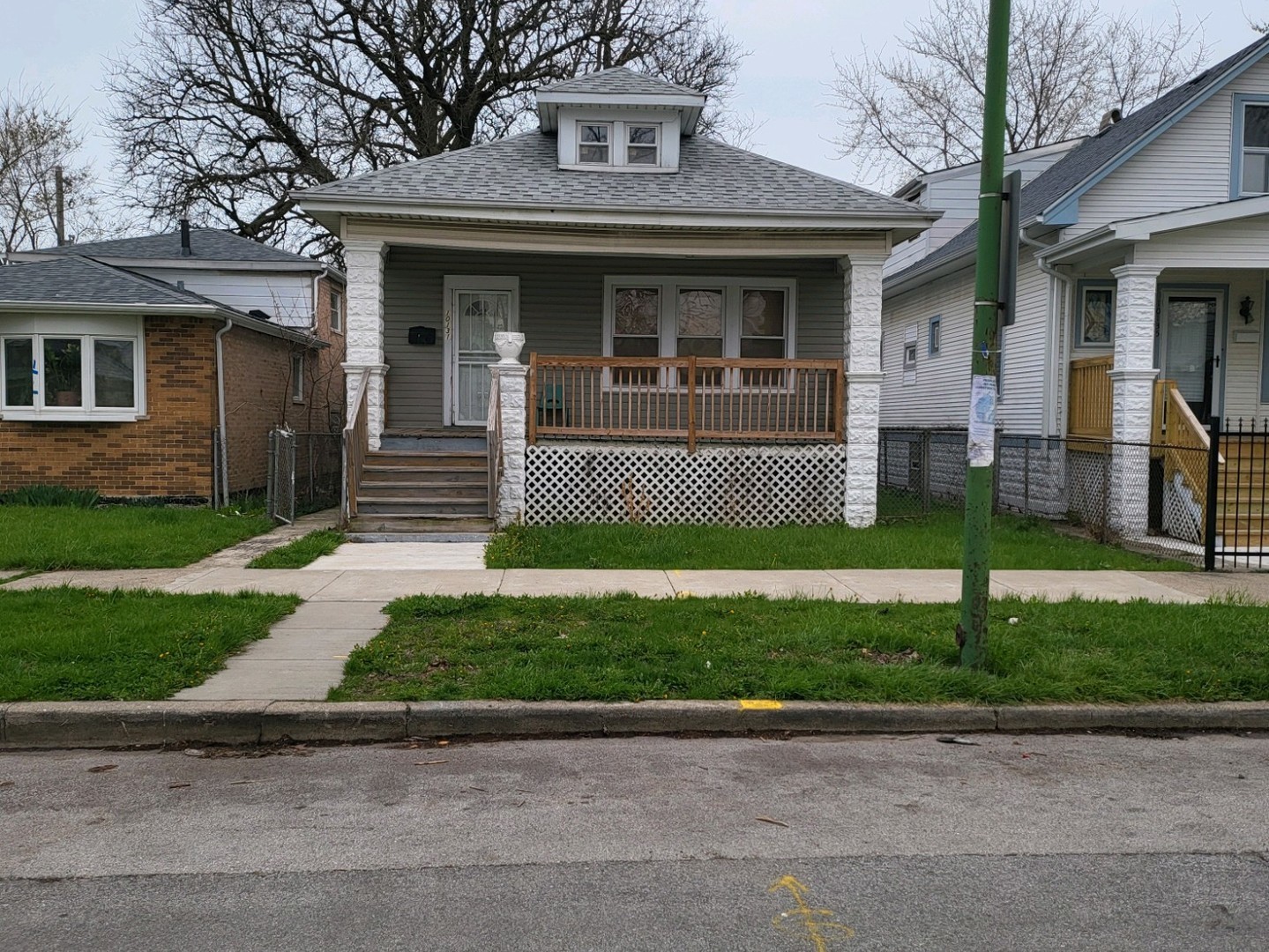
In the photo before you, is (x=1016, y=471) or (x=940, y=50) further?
(x=940, y=50)

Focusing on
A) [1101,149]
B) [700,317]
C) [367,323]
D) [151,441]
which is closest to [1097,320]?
[1101,149]

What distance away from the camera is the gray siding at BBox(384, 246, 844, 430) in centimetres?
1570

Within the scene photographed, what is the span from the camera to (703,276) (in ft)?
51.5

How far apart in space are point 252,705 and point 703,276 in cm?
1134

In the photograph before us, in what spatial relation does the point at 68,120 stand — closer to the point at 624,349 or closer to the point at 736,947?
the point at 624,349

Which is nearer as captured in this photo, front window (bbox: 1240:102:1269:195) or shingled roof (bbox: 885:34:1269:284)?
shingled roof (bbox: 885:34:1269:284)

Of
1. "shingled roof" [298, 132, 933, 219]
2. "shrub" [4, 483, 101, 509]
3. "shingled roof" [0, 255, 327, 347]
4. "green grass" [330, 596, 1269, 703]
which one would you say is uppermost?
"shingled roof" [298, 132, 933, 219]

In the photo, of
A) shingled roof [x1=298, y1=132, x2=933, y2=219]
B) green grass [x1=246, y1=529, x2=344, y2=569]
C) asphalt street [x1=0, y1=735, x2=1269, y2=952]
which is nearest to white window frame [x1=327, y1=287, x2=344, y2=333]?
shingled roof [x1=298, y1=132, x2=933, y2=219]

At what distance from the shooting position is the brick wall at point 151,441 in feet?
48.6

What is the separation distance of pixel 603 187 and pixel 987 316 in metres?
9.04

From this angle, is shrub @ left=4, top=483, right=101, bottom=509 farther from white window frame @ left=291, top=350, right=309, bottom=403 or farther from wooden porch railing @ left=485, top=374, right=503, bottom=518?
wooden porch railing @ left=485, top=374, right=503, bottom=518

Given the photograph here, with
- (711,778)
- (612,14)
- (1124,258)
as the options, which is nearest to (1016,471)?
(1124,258)

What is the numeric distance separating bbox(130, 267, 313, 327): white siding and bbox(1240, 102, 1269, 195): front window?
51.7ft

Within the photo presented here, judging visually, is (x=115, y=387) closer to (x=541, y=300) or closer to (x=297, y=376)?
A: (x=297, y=376)
